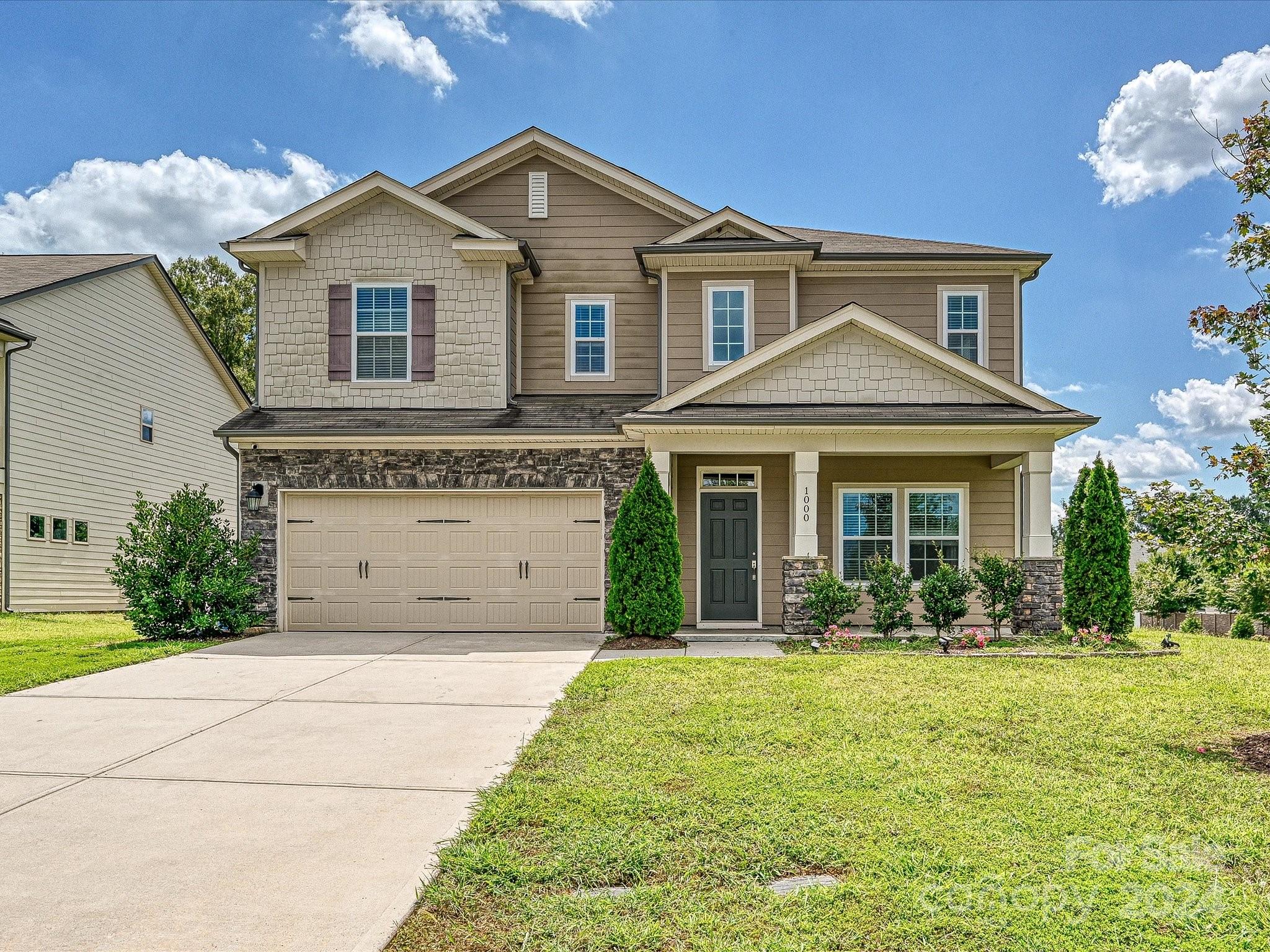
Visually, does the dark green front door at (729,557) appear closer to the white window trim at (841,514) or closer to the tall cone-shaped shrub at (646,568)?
the white window trim at (841,514)

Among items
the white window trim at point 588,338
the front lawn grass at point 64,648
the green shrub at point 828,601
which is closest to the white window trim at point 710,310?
the white window trim at point 588,338

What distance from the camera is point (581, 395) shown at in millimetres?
13828

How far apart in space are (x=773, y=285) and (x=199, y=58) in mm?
11360

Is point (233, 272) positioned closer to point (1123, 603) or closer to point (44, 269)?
point (44, 269)

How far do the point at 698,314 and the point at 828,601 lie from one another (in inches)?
199

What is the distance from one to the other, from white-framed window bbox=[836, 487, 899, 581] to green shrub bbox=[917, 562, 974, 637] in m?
1.99

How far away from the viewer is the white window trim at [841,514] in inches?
518

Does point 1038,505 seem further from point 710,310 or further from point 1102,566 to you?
point 710,310

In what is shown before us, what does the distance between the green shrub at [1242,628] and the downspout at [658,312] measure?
31.0 ft

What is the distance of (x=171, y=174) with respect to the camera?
30156 millimetres

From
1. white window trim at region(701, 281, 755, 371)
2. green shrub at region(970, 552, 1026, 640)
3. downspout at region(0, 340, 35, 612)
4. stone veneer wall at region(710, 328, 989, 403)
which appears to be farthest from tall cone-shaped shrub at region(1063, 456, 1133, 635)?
downspout at region(0, 340, 35, 612)

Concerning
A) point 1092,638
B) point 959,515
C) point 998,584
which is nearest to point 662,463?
point 998,584

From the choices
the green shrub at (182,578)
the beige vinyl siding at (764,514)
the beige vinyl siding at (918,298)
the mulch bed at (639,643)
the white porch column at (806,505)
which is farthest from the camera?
the beige vinyl siding at (918,298)

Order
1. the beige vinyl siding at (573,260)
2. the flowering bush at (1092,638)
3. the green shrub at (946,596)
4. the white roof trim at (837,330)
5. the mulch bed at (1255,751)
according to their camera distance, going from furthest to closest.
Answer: the beige vinyl siding at (573,260) < the white roof trim at (837,330) < the green shrub at (946,596) < the flowering bush at (1092,638) < the mulch bed at (1255,751)
